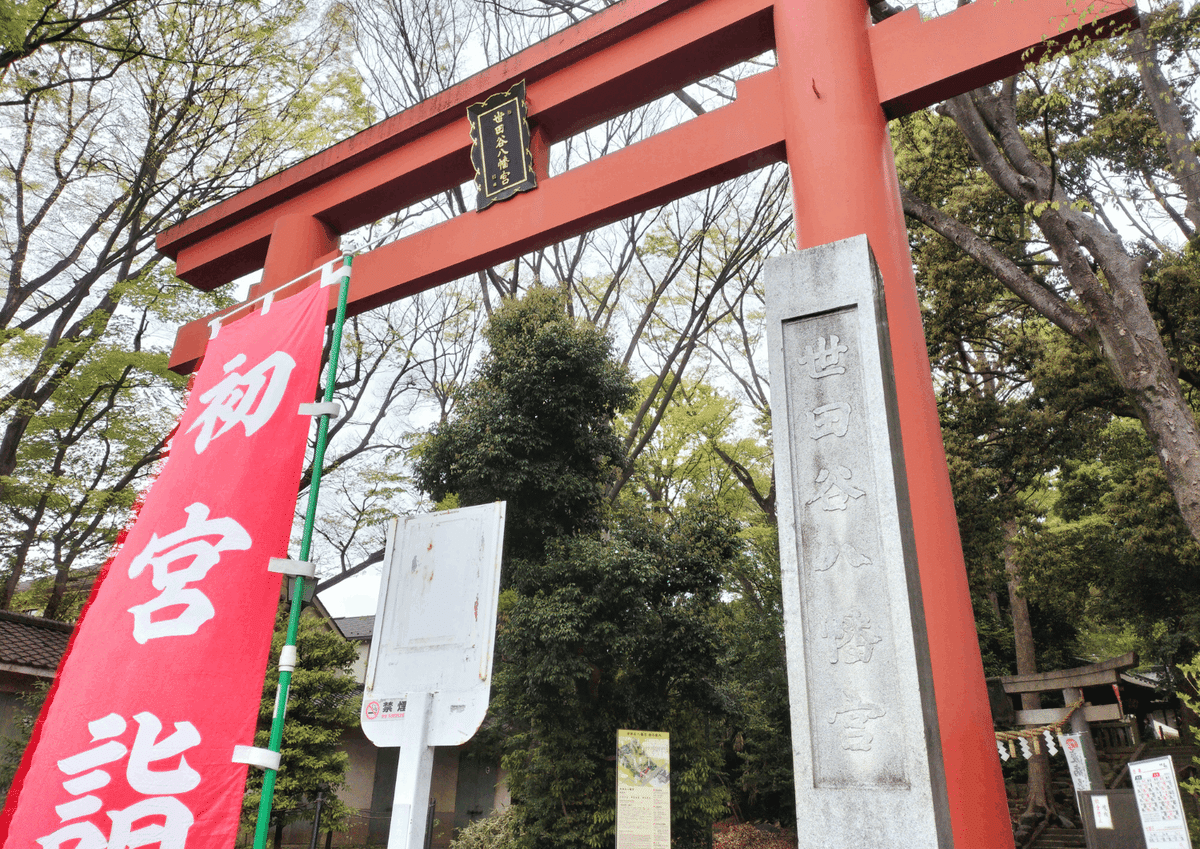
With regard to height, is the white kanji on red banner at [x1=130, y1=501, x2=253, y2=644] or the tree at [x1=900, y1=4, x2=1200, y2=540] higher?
the tree at [x1=900, y1=4, x2=1200, y2=540]

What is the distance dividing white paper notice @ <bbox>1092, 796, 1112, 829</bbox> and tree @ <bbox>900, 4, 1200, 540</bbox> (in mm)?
5134

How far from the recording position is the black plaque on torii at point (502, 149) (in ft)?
18.3

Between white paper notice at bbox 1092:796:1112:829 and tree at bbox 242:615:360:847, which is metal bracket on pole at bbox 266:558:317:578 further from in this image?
white paper notice at bbox 1092:796:1112:829

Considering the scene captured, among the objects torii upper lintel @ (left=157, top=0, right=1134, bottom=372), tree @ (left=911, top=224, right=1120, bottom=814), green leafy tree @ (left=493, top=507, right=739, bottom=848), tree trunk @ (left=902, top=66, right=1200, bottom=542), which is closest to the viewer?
A: torii upper lintel @ (left=157, top=0, right=1134, bottom=372)

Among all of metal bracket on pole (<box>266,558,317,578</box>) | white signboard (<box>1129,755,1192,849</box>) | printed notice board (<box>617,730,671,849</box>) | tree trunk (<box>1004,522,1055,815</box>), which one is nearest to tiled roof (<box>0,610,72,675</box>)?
printed notice board (<box>617,730,671,849</box>)

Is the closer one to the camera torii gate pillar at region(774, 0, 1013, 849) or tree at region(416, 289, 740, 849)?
torii gate pillar at region(774, 0, 1013, 849)

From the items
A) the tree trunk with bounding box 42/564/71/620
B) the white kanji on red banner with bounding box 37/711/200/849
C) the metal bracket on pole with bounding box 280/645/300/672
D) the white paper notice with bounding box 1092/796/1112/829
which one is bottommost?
the white paper notice with bounding box 1092/796/1112/829

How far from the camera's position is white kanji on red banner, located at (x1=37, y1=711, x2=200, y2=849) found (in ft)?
8.54

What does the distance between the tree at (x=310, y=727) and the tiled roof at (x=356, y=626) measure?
7861mm

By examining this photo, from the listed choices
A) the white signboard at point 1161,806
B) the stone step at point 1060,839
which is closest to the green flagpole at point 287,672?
the white signboard at point 1161,806

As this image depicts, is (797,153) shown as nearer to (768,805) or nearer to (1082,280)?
(1082,280)

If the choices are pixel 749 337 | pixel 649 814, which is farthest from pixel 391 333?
pixel 649 814

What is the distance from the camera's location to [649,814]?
7852 mm

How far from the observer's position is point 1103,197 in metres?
8.28
